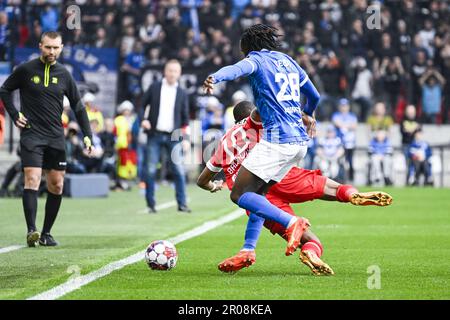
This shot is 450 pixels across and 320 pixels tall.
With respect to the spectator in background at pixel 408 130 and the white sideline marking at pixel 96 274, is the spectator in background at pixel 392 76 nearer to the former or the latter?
the spectator in background at pixel 408 130

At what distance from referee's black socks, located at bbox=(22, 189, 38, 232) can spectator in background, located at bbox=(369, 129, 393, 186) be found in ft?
56.3

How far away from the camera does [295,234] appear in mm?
8477

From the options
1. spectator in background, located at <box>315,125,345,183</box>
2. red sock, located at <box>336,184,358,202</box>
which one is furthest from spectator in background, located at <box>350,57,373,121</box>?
red sock, located at <box>336,184,358,202</box>

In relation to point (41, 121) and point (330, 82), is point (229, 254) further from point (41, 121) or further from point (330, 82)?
point (330, 82)

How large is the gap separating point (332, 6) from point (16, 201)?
526 inches

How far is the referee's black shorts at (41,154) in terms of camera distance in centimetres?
1168

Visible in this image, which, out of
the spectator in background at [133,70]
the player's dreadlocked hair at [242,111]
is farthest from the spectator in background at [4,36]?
the player's dreadlocked hair at [242,111]

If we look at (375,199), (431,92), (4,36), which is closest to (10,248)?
(375,199)

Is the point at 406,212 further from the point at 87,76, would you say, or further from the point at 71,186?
the point at 87,76

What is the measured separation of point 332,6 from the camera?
100 ft

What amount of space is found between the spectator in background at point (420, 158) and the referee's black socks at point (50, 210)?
17.1 metres

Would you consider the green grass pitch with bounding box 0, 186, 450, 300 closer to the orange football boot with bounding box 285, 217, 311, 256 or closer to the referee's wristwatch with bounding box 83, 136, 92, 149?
the orange football boot with bounding box 285, 217, 311, 256

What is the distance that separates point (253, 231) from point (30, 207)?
3.42 metres

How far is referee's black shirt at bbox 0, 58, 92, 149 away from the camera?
38.7ft
